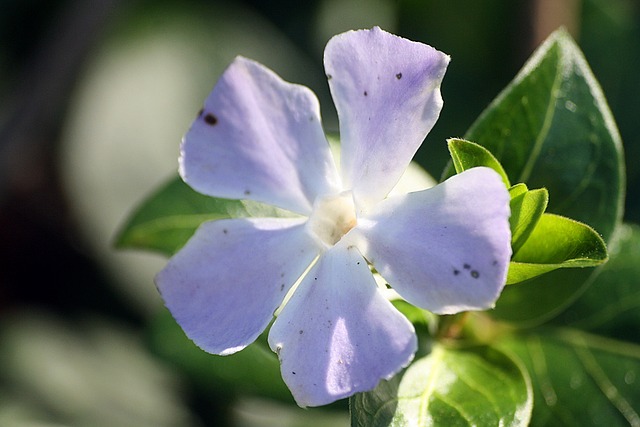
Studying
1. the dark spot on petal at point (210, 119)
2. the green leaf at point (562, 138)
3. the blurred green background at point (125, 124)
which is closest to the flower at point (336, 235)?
the dark spot on petal at point (210, 119)

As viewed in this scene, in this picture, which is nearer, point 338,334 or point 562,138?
point 338,334

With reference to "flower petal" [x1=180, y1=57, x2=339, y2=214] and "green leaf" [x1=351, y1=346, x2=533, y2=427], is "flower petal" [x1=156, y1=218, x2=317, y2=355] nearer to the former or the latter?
"flower petal" [x1=180, y1=57, x2=339, y2=214]

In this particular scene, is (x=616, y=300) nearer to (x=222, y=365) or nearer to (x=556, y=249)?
(x=556, y=249)

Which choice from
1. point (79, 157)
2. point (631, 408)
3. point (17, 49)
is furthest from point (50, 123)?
Result: point (631, 408)

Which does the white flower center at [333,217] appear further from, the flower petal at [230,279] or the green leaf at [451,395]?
the green leaf at [451,395]

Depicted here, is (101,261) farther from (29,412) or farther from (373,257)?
(373,257)

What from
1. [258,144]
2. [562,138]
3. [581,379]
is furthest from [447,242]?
[581,379]
